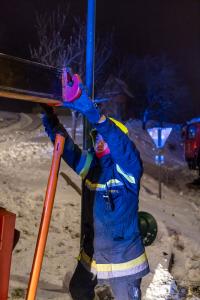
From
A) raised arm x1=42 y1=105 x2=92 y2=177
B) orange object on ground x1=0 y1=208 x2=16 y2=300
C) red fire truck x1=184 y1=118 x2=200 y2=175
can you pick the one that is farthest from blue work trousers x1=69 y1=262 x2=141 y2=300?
red fire truck x1=184 y1=118 x2=200 y2=175

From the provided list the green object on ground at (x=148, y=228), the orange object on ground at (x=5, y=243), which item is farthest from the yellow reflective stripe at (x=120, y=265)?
the green object on ground at (x=148, y=228)

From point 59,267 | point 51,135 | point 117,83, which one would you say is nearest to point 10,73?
point 51,135

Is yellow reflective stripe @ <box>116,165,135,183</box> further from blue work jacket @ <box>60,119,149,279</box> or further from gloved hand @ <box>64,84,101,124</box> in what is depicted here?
gloved hand @ <box>64,84,101,124</box>

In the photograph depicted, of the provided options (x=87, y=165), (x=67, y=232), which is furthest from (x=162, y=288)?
(x=87, y=165)

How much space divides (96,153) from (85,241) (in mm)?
838

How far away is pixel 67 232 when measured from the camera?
6.96 metres

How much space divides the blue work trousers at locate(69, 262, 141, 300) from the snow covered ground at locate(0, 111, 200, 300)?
123 cm

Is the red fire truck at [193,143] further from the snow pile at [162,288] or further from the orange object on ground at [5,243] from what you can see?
the orange object on ground at [5,243]

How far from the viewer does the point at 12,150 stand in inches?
576

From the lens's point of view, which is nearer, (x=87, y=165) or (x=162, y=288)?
(x=87, y=165)

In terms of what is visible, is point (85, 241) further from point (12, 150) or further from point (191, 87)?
point (191, 87)

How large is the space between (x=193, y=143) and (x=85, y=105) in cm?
1749

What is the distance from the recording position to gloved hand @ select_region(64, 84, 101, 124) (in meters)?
2.76

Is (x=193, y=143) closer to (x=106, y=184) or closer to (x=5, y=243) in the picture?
(x=106, y=184)
